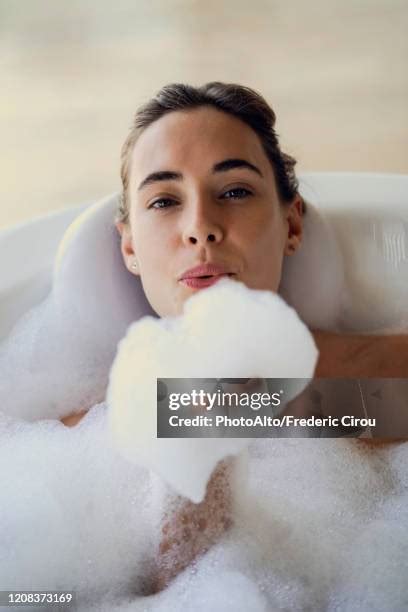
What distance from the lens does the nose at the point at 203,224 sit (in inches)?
34.4

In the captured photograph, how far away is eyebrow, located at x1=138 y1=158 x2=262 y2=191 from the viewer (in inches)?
34.9

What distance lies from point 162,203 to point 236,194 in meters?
0.10

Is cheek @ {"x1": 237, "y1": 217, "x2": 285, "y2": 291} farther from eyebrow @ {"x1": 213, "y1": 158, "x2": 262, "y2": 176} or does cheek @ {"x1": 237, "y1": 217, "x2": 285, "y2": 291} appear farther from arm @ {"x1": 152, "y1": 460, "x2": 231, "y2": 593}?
arm @ {"x1": 152, "y1": 460, "x2": 231, "y2": 593}

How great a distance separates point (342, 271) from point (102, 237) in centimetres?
36

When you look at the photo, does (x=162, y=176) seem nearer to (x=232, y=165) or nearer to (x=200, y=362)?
(x=232, y=165)

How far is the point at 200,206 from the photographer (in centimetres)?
88

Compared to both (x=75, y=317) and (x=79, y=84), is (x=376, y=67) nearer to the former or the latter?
(x=79, y=84)

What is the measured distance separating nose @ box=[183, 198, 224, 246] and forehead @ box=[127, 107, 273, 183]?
48mm

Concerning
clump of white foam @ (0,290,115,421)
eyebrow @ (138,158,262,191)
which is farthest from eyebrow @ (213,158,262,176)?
clump of white foam @ (0,290,115,421)

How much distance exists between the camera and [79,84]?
3.32ft

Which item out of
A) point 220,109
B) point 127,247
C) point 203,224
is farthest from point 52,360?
point 220,109

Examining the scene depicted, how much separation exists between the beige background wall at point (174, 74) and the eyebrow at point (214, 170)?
9cm

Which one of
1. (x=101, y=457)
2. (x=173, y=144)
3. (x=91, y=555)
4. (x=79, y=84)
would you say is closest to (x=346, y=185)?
(x=173, y=144)

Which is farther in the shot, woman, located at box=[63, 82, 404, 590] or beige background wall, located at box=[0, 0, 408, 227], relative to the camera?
beige background wall, located at box=[0, 0, 408, 227]
